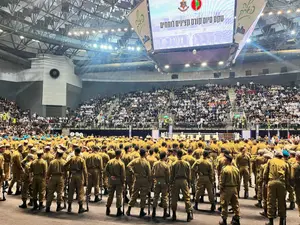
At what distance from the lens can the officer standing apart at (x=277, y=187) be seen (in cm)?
719

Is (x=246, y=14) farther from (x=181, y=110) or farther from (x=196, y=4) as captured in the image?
(x=181, y=110)

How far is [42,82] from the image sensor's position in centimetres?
3638

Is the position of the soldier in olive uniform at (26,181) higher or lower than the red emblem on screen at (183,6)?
lower

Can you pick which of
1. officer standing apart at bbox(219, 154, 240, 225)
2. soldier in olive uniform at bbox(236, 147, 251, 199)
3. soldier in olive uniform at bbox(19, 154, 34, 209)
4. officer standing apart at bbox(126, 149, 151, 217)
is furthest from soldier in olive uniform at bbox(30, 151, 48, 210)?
soldier in olive uniform at bbox(236, 147, 251, 199)

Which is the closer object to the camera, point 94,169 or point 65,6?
point 94,169

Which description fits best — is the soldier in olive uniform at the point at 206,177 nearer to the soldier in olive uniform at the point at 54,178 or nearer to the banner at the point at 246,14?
the soldier in olive uniform at the point at 54,178

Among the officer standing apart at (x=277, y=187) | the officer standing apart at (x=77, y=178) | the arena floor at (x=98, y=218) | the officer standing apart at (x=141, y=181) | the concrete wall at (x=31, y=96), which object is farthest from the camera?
the concrete wall at (x=31, y=96)

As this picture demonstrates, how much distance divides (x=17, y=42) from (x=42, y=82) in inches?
218

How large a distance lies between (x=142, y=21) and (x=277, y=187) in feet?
52.7

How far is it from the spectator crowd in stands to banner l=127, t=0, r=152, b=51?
11269mm

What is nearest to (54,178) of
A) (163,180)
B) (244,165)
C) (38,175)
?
(38,175)

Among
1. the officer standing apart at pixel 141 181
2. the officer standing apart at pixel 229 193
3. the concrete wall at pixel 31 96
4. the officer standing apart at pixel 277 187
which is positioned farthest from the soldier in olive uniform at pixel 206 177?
the concrete wall at pixel 31 96

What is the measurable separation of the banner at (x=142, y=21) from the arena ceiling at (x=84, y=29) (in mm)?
8870

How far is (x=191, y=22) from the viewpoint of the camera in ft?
62.7
